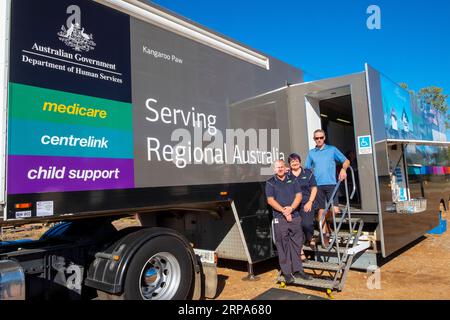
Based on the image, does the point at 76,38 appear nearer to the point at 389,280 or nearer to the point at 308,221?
the point at 308,221

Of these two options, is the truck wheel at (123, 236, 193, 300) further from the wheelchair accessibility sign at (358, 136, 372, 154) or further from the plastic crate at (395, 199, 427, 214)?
the plastic crate at (395, 199, 427, 214)

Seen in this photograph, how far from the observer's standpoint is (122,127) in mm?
3510

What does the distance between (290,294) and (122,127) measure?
2.82 metres

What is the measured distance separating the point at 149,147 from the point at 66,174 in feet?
2.95

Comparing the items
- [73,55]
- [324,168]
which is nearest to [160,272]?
[73,55]

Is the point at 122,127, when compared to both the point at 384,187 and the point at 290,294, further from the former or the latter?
the point at 384,187

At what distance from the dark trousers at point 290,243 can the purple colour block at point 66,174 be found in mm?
2181

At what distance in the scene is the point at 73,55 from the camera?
3.20m

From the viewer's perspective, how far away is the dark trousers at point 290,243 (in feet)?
15.7

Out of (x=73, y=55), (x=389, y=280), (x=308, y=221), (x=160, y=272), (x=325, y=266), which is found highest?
(x=73, y=55)

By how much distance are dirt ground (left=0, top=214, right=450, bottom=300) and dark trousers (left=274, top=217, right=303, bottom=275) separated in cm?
29

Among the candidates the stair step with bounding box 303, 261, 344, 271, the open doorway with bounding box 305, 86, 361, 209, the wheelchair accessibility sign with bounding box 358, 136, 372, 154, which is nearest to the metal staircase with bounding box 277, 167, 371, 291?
the stair step with bounding box 303, 261, 344, 271

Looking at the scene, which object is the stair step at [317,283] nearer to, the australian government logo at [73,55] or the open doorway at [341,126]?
the open doorway at [341,126]

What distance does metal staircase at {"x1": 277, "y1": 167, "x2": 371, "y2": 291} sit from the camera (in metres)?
4.59
